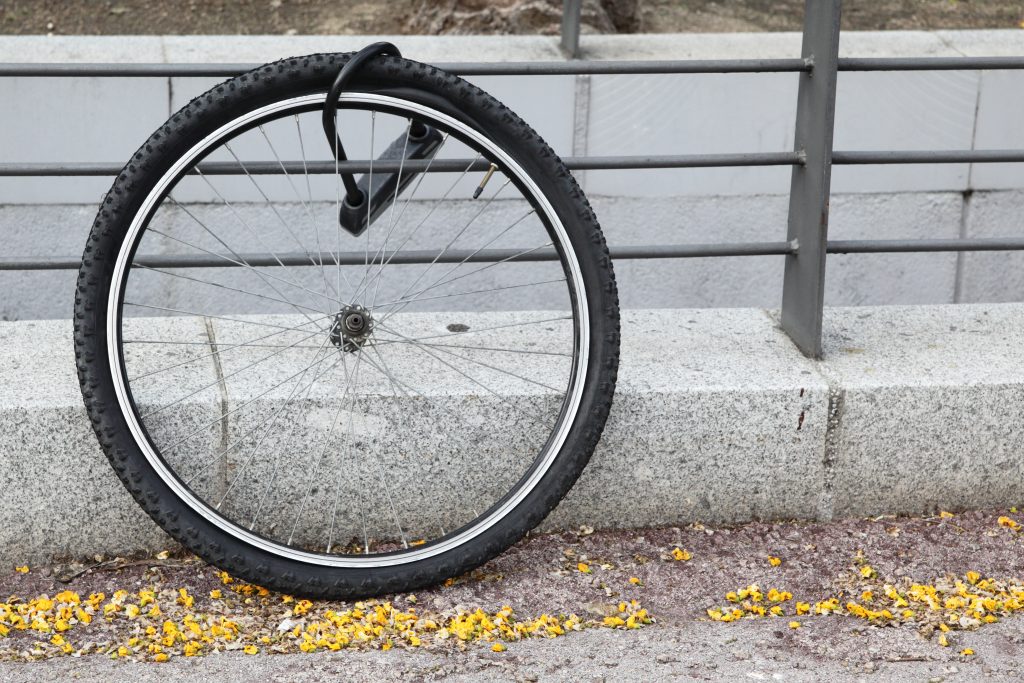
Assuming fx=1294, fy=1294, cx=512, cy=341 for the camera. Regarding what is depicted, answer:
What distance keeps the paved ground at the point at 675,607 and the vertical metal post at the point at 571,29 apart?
281 centimetres

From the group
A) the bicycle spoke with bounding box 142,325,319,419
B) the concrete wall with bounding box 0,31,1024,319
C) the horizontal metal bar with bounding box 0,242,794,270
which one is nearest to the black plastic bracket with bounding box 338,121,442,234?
the horizontal metal bar with bounding box 0,242,794,270

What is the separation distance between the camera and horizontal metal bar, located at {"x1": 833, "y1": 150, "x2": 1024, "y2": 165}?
3832mm

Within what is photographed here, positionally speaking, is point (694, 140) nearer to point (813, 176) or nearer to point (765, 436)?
point (813, 176)

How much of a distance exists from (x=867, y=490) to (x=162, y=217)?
3.44 m

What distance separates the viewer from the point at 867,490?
3.77 meters

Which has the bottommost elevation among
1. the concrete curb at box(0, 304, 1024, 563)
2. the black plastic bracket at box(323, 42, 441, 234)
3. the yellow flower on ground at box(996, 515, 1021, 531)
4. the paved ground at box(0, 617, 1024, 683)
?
the paved ground at box(0, 617, 1024, 683)

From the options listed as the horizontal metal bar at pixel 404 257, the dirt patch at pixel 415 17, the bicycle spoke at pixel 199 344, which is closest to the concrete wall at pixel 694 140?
the dirt patch at pixel 415 17

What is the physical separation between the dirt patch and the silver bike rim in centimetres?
369

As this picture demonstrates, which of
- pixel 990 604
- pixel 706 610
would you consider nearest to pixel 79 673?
pixel 706 610

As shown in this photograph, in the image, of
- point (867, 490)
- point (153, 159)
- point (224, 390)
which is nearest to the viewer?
point (153, 159)

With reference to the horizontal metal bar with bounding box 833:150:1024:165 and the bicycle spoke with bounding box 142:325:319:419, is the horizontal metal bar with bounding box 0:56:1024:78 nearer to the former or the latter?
the horizontal metal bar with bounding box 833:150:1024:165

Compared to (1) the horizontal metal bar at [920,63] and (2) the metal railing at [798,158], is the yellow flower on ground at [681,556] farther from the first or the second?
(1) the horizontal metal bar at [920,63]

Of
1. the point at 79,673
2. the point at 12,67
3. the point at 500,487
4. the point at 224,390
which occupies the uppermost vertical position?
the point at 12,67

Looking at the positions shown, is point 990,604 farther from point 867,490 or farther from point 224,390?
point 224,390
